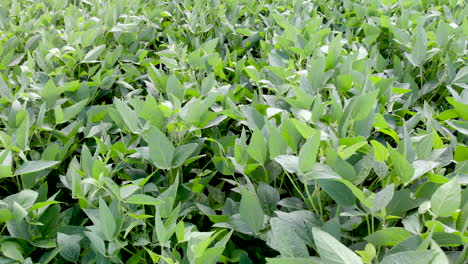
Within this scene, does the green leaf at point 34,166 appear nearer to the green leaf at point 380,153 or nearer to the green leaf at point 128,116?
the green leaf at point 128,116

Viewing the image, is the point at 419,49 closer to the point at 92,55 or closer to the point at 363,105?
the point at 363,105

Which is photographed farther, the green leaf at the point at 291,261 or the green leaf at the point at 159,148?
the green leaf at the point at 159,148

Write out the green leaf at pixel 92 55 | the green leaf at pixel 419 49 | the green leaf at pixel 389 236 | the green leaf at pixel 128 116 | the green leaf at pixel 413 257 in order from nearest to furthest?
the green leaf at pixel 413 257 → the green leaf at pixel 389 236 → the green leaf at pixel 128 116 → the green leaf at pixel 419 49 → the green leaf at pixel 92 55

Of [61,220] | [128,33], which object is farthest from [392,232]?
[128,33]

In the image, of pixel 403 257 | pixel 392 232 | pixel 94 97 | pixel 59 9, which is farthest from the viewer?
pixel 59 9

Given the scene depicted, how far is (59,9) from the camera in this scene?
2.53 meters

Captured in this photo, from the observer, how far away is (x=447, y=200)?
790mm

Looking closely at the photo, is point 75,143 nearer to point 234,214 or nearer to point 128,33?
point 234,214

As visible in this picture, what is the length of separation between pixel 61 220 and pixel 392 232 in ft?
2.59

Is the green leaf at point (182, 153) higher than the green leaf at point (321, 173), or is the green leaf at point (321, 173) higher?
the green leaf at point (321, 173)

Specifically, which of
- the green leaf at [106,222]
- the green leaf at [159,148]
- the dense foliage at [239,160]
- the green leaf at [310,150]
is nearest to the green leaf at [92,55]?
the dense foliage at [239,160]

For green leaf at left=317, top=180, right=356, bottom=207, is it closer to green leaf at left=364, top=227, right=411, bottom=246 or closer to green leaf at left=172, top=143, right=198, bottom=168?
green leaf at left=364, top=227, right=411, bottom=246

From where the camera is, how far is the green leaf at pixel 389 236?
0.79 metres

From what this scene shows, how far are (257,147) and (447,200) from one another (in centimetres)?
42
